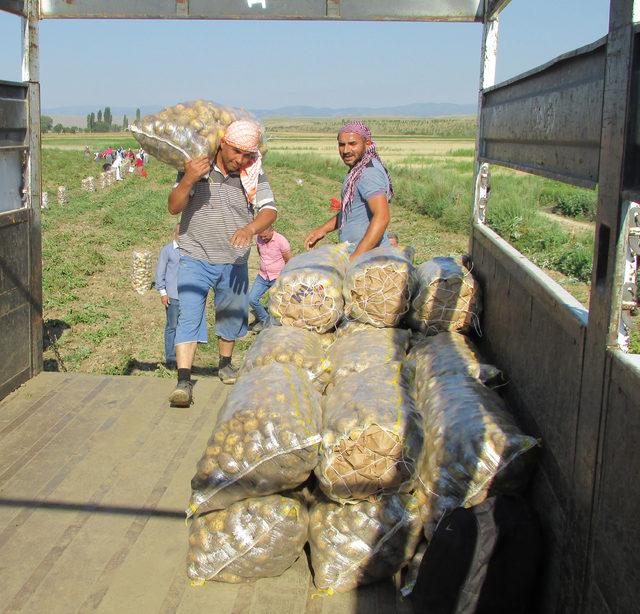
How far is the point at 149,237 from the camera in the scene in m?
19.3

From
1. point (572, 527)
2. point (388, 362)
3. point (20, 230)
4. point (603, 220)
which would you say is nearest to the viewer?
point (603, 220)

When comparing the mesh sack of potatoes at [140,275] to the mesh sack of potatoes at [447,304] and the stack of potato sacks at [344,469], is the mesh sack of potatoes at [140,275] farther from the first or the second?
the stack of potato sacks at [344,469]

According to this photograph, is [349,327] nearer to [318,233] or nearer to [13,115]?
[318,233]

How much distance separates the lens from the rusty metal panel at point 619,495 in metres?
1.94

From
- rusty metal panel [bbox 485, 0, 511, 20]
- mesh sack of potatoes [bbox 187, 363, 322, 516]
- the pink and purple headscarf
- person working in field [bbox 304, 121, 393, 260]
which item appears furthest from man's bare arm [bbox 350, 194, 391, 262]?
mesh sack of potatoes [bbox 187, 363, 322, 516]

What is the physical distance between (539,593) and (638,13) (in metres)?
1.83

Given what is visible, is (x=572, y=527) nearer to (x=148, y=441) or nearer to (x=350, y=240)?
(x=148, y=441)

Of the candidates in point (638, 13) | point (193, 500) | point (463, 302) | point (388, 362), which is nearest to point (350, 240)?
point (463, 302)

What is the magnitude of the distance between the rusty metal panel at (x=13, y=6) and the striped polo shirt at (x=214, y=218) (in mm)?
1317

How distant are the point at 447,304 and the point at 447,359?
25.2 inches

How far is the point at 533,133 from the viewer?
3316 millimetres

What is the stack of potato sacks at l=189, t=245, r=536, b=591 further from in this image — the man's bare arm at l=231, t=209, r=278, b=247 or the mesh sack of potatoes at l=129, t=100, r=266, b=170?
the mesh sack of potatoes at l=129, t=100, r=266, b=170

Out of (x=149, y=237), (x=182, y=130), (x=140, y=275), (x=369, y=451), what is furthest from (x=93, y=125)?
(x=369, y=451)

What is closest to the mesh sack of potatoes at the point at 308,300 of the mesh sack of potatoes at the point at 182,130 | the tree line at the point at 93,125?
the mesh sack of potatoes at the point at 182,130
